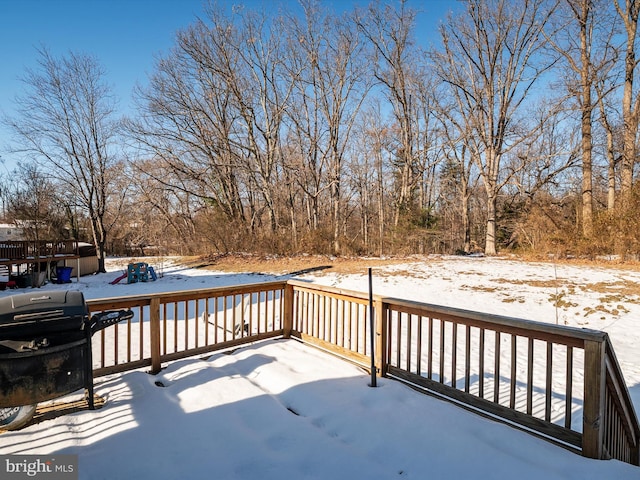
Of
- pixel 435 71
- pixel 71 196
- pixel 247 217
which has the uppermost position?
pixel 435 71

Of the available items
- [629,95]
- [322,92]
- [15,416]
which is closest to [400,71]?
[322,92]

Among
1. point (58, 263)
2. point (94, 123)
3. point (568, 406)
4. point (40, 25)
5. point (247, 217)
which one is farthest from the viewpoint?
point (247, 217)

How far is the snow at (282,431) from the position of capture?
218cm

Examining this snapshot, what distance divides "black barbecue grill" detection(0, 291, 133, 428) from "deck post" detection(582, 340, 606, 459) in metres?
3.48

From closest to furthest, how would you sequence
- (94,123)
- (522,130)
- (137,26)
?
(137,26), (94,123), (522,130)

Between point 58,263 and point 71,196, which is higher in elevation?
point 71,196

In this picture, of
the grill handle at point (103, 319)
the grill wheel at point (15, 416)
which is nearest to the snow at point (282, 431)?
the grill wheel at point (15, 416)

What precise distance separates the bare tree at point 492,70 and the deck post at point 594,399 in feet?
49.0

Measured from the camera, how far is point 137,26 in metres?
10.2

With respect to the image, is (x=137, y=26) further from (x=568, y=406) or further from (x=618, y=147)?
(x=618, y=147)

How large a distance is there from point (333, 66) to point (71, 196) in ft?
53.5

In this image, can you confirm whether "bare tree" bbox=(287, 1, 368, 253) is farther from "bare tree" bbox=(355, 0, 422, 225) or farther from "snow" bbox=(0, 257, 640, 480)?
"snow" bbox=(0, 257, 640, 480)

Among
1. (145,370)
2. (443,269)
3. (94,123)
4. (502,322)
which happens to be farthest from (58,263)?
(502,322)

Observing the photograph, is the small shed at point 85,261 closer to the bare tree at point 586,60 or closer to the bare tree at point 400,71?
the bare tree at point 400,71
